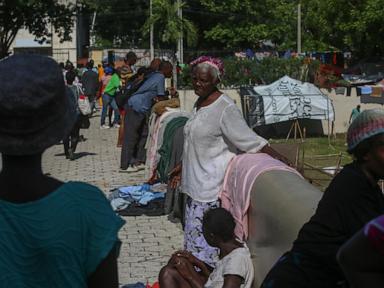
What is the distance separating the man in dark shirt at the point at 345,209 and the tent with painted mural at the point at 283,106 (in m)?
17.4

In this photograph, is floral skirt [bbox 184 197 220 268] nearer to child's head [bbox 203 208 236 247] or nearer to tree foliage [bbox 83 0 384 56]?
child's head [bbox 203 208 236 247]

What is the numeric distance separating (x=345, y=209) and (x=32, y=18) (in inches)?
1135

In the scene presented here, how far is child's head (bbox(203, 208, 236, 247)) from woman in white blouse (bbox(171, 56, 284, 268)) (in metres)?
0.88

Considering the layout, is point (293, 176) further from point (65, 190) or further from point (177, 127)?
point (177, 127)

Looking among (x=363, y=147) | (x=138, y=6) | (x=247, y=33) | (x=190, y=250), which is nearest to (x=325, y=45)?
(x=247, y=33)

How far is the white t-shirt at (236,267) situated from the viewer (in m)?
4.66

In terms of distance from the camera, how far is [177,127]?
30.9 feet

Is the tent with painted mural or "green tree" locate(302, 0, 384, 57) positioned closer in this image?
the tent with painted mural

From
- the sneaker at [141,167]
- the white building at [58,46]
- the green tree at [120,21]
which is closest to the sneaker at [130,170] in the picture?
the sneaker at [141,167]

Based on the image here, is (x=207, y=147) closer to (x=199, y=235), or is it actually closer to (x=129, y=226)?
(x=199, y=235)

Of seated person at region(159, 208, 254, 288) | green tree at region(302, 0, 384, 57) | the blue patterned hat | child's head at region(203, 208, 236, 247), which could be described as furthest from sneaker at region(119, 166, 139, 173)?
green tree at region(302, 0, 384, 57)

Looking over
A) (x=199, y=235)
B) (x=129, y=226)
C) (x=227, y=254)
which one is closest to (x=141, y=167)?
(x=129, y=226)

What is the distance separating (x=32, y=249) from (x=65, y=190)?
7.2 inches

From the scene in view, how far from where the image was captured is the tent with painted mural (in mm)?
20547
